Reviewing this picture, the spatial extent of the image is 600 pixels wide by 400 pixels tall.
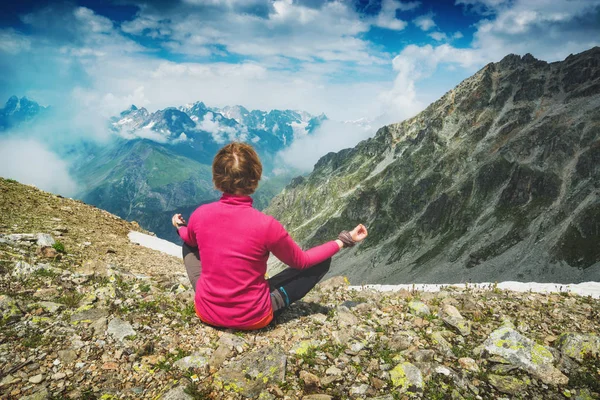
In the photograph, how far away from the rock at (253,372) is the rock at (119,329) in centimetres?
237

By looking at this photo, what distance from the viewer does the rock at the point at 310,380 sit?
5633mm

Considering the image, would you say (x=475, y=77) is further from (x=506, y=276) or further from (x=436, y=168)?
(x=506, y=276)

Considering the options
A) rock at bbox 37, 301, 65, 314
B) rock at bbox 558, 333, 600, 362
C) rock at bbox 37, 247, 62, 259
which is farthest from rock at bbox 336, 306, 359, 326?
rock at bbox 37, 247, 62, 259

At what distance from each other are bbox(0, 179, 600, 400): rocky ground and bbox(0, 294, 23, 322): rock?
38 millimetres

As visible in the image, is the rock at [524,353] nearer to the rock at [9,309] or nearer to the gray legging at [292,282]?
the gray legging at [292,282]

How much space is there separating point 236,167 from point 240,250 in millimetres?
1557

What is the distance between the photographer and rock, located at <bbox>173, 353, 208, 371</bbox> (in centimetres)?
586

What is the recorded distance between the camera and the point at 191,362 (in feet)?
19.6

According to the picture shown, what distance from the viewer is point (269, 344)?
6.79 meters

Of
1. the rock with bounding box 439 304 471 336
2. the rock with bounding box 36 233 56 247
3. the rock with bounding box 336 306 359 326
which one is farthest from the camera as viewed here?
the rock with bounding box 36 233 56 247

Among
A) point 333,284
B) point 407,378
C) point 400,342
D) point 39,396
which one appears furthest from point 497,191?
point 39,396

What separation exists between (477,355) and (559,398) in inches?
56.1

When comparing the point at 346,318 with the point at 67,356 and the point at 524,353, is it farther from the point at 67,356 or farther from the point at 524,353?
the point at 67,356

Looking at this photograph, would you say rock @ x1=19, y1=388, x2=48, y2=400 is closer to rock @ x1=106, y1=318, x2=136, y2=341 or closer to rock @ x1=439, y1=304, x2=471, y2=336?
rock @ x1=106, y1=318, x2=136, y2=341
